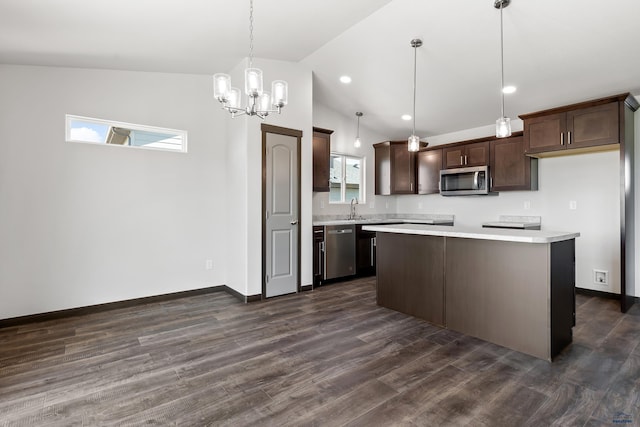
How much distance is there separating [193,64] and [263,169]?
1.47 meters

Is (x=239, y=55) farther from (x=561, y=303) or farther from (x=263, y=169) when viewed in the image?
(x=561, y=303)

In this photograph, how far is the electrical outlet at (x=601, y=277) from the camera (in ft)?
13.6

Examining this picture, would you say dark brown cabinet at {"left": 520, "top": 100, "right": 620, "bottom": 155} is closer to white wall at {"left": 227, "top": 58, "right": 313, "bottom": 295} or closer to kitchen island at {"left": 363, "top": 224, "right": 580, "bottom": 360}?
kitchen island at {"left": 363, "top": 224, "right": 580, "bottom": 360}

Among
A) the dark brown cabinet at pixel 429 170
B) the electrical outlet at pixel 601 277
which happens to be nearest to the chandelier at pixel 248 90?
the dark brown cabinet at pixel 429 170

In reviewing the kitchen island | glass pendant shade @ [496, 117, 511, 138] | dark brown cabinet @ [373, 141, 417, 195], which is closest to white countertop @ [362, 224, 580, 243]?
the kitchen island

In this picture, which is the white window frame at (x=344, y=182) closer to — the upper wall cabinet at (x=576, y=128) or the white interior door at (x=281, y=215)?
the white interior door at (x=281, y=215)

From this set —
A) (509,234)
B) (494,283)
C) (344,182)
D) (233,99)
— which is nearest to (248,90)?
(233,99)

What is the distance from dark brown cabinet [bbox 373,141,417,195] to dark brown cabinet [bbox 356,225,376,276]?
1197 millimetres

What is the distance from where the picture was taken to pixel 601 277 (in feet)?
13.7

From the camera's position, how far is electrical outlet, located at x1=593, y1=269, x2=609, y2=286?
4.13 m

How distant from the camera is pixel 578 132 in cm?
383

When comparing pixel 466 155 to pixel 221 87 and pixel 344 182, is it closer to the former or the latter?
pixel 344 182

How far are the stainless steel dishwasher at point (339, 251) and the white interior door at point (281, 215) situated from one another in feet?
2.10

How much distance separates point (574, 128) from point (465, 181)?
1624mm
